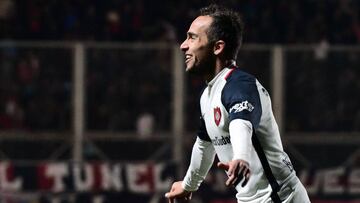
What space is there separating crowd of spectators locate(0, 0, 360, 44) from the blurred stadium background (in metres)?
2.36

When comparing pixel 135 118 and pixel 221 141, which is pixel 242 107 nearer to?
pixel 221 141

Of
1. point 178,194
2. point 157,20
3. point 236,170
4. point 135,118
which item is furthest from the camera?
point 157,20

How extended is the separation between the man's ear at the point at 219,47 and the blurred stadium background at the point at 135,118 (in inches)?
292

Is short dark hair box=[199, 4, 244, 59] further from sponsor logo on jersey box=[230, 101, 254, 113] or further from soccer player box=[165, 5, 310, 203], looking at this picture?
sponsor logo on jersey box=[230, 101, 254, 113]

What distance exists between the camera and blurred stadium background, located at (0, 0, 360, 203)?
43.2 ft

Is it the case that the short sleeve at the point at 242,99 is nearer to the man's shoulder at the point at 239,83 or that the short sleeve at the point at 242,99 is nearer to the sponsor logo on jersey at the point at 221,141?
the man's shoulder at the point at 239,83

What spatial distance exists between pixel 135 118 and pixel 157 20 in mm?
3702

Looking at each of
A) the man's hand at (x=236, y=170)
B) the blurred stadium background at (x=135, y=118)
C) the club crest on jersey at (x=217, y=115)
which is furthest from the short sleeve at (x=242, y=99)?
the blurred stadium background at (x=135, y=118)

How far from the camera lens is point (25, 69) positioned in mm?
13180

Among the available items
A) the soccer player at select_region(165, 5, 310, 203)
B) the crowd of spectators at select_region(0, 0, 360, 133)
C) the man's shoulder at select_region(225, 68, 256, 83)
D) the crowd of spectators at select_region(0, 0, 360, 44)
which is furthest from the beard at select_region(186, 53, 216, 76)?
the crowd of spectators at select_region(0, 0, 360, 44)

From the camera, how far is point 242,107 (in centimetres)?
528

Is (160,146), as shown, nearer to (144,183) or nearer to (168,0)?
(144,183)


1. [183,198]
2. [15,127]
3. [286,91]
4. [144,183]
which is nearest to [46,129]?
[15,127]

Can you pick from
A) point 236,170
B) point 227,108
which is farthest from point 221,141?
point 236,170
